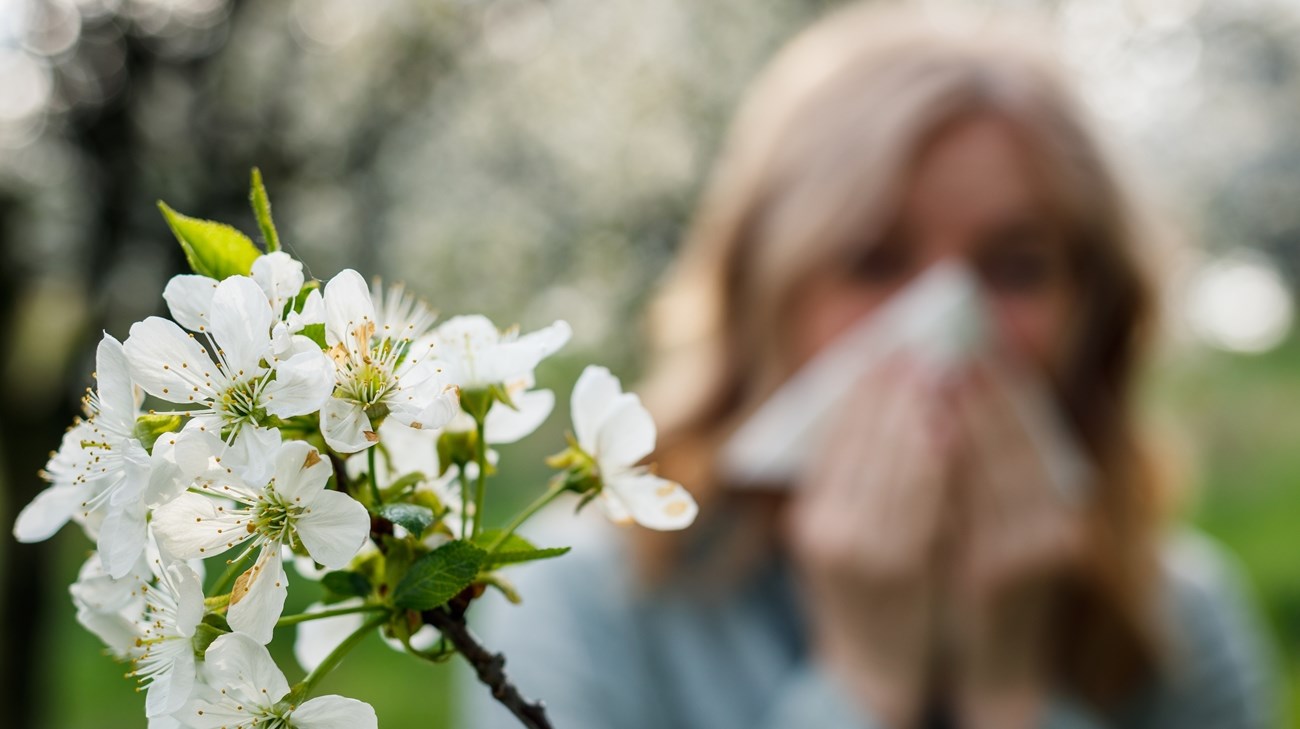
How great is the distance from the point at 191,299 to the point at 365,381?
0.07m

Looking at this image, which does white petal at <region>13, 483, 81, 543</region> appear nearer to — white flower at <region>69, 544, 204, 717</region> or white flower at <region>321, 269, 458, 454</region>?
white flower at <region>69, 544, 204, 717</region>

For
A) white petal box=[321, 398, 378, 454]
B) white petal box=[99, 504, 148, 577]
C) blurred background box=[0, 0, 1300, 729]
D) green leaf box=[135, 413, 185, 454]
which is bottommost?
white petal box=[99, 504, 148, 577]

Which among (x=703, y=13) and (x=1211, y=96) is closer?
(x=703, y=13)

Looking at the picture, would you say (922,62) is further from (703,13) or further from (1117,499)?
(703,13)

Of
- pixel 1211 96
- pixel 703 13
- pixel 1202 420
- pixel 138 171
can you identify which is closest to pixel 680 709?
pixel 138 171

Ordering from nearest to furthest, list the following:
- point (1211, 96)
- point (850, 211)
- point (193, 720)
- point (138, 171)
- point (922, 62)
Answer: point (193, 720) < point (850, 211) < point (922, 62) < point (138, 171) < point (1211, 96)

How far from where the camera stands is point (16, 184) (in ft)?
9.78

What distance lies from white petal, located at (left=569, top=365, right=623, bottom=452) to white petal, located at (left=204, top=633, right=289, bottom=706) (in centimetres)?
15

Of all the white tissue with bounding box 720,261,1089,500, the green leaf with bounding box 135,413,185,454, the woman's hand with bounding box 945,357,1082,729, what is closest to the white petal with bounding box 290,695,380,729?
the green leaf with bounding box 135,413,185,454

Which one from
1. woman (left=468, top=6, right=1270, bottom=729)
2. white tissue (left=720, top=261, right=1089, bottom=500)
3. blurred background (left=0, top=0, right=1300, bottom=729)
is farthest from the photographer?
blurred background (left=0, top=0, right=1300, bottom=729)

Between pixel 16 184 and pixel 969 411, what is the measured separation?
276cm

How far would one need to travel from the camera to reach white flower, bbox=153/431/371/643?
0.32m

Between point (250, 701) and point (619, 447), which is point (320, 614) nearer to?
point (250, 701)

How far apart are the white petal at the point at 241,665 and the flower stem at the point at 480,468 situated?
0.08 meters
